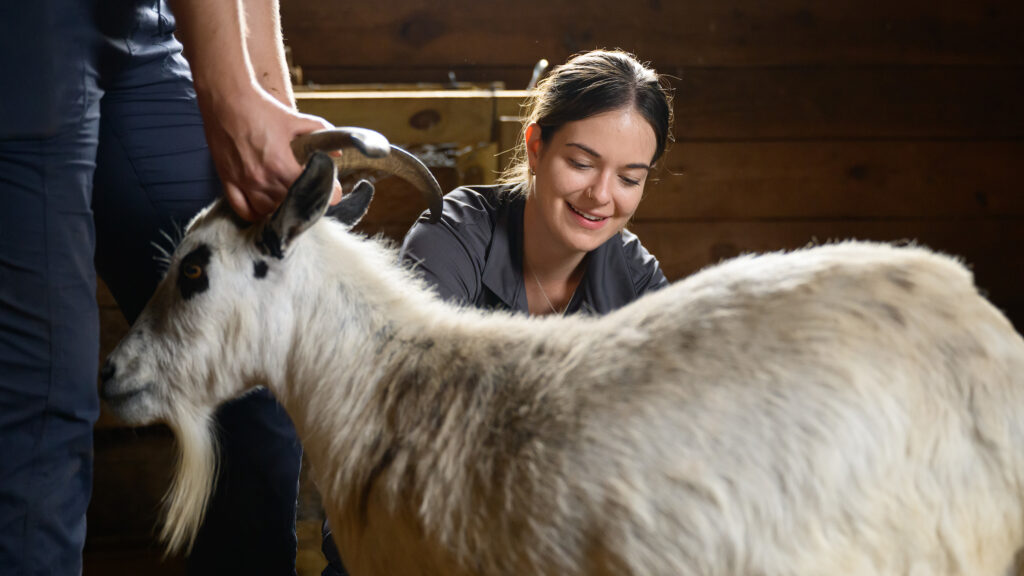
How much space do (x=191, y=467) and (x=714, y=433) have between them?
1.01 m

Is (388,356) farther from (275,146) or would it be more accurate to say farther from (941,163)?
(941,163)

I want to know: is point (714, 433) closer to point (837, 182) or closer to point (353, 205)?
point (353, 205)

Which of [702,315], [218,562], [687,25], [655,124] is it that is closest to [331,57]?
[687,25]

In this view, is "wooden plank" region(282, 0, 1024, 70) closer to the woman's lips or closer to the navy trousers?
the woman's lips

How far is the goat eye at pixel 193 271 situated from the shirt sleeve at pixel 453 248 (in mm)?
611

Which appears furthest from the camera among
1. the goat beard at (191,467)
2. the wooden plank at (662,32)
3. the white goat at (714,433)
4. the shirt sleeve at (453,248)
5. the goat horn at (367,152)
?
the wooden plank at (662,32)

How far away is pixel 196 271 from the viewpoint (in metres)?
1.53

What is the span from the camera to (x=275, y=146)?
4.76ft

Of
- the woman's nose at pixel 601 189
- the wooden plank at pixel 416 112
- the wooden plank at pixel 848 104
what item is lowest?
the wooden plank at pixel 416 112

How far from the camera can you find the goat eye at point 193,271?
1.53 m

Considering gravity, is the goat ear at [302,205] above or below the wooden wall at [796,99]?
below

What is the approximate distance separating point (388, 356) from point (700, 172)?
293cm

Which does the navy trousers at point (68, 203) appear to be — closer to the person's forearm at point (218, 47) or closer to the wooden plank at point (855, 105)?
the person's forearm at point (218, 47)

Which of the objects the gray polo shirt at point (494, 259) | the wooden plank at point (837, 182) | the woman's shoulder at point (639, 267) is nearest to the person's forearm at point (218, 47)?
the gray polo shirt at point (494, 259)
